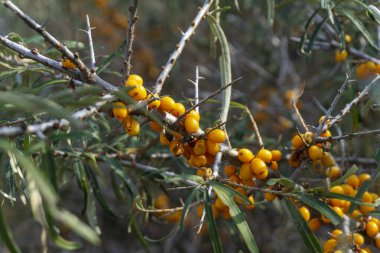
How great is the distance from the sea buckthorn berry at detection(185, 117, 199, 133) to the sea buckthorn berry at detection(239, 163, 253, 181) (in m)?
0.22

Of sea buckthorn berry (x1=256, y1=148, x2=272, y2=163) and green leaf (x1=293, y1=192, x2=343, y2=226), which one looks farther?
sea buckthorn berry (x1=256, y1=148, x2=272, y2=163)

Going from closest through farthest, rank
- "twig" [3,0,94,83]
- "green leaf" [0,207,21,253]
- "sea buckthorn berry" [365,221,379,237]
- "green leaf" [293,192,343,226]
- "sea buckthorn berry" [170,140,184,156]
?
"green leaf" [0,207,21,253] → "twig" [3,0,94,83] → "green leaf" [293,192,343,226] → "sea buckthorn berry" [170,140,184,156] → "sea buckthorn berry" [365,221,379,237]

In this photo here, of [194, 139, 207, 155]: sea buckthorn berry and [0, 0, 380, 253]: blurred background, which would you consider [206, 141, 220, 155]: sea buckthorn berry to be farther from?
[0, 0, 380, 253]: blurred background

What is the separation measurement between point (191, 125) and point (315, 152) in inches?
15.6

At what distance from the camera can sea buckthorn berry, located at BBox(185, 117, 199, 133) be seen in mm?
1138

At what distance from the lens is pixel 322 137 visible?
4.15ft

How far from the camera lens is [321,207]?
114 centimetres

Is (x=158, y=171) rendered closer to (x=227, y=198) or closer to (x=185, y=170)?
(x=185, y=170)

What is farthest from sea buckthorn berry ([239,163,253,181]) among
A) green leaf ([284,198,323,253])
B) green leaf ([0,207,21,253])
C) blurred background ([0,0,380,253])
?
blurred background ([0,0,380,253])

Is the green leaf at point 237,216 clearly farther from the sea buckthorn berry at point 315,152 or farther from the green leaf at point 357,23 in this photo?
the green leaf at point 357,23

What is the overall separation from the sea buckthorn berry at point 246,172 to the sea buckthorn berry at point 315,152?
0.62 ft

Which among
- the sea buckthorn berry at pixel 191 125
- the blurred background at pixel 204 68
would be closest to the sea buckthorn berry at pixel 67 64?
the sea buckthorn berry at pixel 191 125

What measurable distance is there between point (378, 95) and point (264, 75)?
6.81 feet

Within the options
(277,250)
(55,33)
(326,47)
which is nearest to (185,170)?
(326,47)
